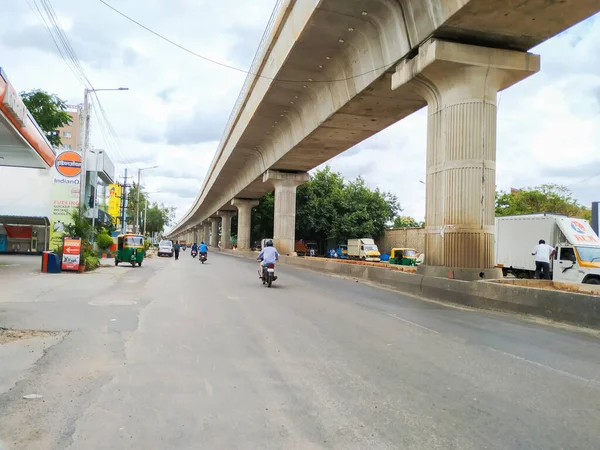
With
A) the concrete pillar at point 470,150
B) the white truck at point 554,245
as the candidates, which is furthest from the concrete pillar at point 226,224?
the concrete pillar at point 470,150

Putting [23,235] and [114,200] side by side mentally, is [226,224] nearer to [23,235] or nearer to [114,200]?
[114,200]

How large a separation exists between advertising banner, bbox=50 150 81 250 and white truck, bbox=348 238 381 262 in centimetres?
2679

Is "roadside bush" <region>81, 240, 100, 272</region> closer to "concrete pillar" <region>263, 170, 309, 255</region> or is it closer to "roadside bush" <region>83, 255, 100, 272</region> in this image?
"roadside bush" <region>83, 255, 100, 272</region>

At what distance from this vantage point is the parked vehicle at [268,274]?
1645cm

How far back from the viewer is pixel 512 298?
1122cm

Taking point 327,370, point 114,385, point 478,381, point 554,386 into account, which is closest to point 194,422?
point 114,385

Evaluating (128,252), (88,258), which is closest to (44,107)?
(128,252)

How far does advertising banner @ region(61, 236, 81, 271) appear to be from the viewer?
21750 millimetres

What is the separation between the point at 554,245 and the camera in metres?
21.0

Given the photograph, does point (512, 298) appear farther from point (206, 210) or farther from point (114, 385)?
point (206, 210)

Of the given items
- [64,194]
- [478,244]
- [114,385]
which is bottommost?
[114,385]

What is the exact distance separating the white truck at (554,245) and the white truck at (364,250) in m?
24.4

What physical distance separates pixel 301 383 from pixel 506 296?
24.9ft

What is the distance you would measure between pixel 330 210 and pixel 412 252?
20331 millimetres
